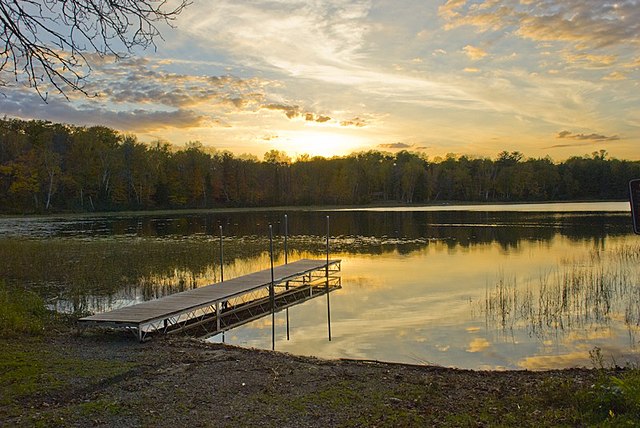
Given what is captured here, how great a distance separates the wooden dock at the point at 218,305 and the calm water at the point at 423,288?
68 cm

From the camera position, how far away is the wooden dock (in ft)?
31.5

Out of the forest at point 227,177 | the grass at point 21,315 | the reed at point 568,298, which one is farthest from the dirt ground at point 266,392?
the forest at point 227,177

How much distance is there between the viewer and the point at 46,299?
13.2 metres

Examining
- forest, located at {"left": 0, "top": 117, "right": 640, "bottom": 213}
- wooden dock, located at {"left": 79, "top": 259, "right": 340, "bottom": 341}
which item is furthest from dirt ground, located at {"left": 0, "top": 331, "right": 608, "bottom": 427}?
forest, located at {"left": 0, "top": 117, "right": 640, "bottom": 213}

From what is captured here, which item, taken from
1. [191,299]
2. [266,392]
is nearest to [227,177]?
[191,299]

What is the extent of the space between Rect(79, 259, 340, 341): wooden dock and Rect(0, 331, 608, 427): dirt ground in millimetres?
1628

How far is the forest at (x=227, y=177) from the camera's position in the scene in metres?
63.3

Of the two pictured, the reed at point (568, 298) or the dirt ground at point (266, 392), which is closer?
the dirt ground at point (266, 392)

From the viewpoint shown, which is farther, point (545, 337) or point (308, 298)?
point (308, 298)

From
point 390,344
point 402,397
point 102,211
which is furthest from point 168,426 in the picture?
point 102,211

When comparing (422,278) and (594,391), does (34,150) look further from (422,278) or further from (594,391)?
(594,391)

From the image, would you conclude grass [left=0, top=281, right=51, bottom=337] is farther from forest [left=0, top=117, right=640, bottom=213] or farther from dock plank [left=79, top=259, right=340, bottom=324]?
forest [left=0, top=117, right=640, bottom=213]

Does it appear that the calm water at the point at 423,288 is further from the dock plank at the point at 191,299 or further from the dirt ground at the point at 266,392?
the dirt ground at the point at 266,392

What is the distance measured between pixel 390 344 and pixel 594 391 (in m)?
4.63
